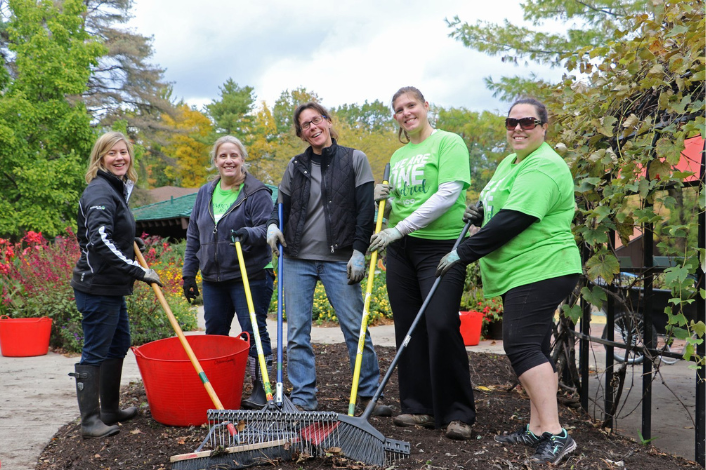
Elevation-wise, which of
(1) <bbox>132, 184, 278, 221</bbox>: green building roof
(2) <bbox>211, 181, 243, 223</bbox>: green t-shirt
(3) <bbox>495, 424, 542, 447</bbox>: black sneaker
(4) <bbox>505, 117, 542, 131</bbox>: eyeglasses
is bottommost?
(3) <bbox>495, 424, 542, 447</bbox>: black sneaker

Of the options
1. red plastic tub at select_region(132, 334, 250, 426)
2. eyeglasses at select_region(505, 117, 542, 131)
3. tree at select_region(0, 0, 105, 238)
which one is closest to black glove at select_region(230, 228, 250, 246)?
red plastic tub at select_region(132, 334, 250, 426)

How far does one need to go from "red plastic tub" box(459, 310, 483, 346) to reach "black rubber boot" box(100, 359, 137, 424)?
3652 millimetres

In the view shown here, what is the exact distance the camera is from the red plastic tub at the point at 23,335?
5.77 m

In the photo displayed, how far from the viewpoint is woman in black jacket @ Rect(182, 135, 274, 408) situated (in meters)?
3.66

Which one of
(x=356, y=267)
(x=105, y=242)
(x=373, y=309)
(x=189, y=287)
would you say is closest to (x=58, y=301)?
(x=189, y=287)

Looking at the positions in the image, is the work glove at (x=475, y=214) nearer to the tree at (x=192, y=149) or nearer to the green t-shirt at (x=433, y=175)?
the green t-shirt at (x=433, y=175)

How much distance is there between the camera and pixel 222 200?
384cm

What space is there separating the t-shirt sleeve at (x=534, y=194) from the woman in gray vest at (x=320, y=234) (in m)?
0.99

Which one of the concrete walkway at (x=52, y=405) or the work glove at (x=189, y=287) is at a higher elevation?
the work glove at (x=189, y=287)

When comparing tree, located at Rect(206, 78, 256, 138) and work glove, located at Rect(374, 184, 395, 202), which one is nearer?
work glove, located at Rect(374, 184, 395, 202)

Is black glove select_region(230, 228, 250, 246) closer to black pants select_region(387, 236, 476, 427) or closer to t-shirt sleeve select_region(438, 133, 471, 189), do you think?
black pants select_region(387, 236, 476, 427)

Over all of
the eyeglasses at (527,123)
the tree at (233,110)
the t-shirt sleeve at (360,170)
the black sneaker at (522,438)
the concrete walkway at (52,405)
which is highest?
the tree at (233,110)

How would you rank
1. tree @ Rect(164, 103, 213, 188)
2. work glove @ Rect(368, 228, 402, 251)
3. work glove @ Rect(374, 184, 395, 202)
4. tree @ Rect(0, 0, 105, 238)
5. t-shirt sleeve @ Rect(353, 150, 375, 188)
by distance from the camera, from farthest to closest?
1. tree @ Rect(164, 103, 213, 188)
2. tree @ Rect(0, 0, 105, 238)
3. t-shirt sleeve @ Rect(353, 150, 375, 188)
4. work glove @ Rect(374, 184, 395, 202)
5. work glove @ Rect(368, 228, 402, 251)

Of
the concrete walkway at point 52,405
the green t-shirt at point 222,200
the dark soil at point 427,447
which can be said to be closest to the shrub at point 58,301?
the concrete walkway at point 52,405
